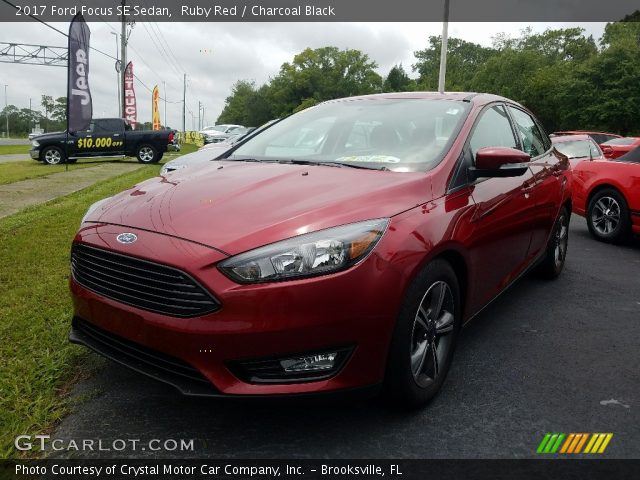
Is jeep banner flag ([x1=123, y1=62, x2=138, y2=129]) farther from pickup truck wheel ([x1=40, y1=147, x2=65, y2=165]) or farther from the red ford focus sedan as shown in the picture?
the red ford focus sedan

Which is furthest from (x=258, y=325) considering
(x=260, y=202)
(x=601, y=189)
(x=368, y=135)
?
(x=601, y=189)

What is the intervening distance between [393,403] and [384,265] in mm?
692

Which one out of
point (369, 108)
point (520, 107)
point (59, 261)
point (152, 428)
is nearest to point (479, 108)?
point (369, 108)

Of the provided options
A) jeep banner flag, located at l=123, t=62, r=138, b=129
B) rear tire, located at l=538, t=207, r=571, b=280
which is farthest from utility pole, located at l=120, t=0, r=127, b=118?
rear tire, located at l=538, t=207, r=571, b=280

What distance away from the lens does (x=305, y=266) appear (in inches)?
82.6

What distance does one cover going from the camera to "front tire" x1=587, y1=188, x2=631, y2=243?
672 centimetres

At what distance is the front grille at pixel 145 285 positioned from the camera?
2084 mm

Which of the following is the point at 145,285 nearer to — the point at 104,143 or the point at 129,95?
the point at 104,143

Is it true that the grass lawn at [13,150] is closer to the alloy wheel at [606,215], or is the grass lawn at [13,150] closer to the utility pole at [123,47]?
the utility pole at [123,47]

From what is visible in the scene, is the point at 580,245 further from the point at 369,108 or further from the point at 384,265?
the point at 384,265

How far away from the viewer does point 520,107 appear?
457 cm

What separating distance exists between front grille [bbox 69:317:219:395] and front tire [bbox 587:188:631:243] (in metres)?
6.24

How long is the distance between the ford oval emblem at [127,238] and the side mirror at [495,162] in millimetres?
1784

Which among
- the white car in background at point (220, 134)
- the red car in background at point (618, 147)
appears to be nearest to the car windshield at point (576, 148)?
the red car in background at point (618, 147)
